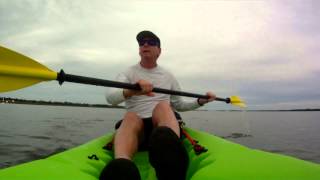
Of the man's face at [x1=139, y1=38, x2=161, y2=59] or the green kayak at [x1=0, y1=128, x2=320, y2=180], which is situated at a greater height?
the man's face at [x1=139, y1=38, x2=161, y2=59]

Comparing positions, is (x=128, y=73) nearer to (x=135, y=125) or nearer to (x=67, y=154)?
(x=135, y=125)

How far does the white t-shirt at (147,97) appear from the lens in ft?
13.0

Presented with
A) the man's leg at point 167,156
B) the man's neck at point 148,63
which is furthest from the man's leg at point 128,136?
the man's neck at point 148,63

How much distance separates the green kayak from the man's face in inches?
52.2

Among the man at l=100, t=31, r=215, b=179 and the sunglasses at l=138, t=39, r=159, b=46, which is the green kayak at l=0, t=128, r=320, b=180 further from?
the sunglasses at l=138, t=39, r=159, b=46

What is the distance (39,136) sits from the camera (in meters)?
13.6

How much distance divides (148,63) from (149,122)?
0.82 metres

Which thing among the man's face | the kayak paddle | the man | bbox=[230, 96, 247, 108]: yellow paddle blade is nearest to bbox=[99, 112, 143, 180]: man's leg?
the man

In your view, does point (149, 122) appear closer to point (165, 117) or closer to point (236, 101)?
point (165, 117)

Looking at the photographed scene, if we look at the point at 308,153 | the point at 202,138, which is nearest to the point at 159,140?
the point at 202,138

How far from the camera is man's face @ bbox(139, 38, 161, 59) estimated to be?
13.4 ft

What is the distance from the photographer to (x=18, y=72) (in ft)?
10.2

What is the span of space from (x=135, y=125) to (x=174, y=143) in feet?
3.32

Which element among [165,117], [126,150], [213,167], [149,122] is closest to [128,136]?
[126,150]
